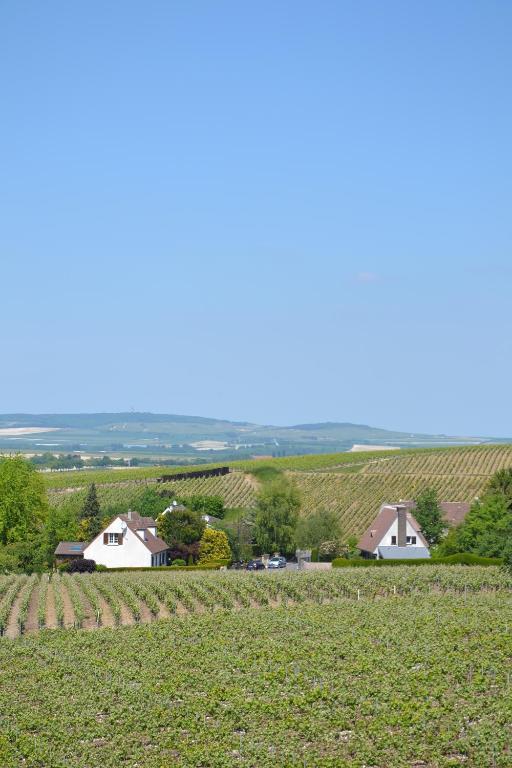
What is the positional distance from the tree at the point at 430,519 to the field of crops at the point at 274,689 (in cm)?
4054

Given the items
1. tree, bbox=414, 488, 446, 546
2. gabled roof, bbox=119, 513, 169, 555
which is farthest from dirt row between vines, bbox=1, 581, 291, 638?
tree, bbox=414, 488, 446, 546

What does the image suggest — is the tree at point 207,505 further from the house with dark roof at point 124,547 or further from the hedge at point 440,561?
the hedge at point 440,561

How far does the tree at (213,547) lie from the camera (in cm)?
8825

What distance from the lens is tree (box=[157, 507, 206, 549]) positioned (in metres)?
89.5

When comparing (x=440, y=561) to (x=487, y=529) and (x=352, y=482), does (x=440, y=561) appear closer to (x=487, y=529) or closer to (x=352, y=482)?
(x=487, y=529)

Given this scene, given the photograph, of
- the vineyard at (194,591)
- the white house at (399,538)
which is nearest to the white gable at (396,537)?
the white house at (399,538)

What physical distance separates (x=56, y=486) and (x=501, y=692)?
125325mm

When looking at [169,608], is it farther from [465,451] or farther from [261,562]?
[465,451]

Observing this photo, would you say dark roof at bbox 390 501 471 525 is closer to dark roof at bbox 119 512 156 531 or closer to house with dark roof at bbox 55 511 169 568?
dark roof at bbox 119 512 156 531

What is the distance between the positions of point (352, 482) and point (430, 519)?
33.4 metres

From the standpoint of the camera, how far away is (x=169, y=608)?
5222 centimetres

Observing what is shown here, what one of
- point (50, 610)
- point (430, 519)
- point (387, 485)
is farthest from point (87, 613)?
point (387, 485)

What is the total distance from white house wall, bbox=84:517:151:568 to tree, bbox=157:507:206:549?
5387 millimetres

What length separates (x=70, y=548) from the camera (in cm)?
8850
